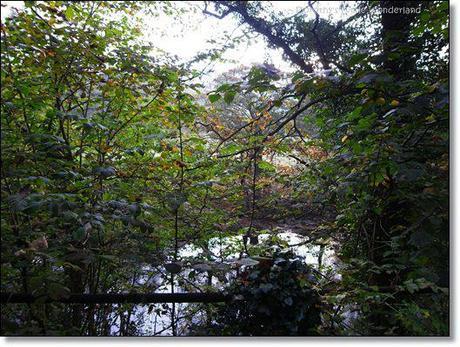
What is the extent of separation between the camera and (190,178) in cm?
169

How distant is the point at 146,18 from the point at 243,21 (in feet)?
2.13

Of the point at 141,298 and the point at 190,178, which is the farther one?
the point at 190,178

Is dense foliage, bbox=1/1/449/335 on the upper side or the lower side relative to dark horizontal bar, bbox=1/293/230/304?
upper

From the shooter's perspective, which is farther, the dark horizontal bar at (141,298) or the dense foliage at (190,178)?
the dark horizontal bar at (141,298)

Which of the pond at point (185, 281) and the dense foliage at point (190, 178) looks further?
the pond at point (185, 281)

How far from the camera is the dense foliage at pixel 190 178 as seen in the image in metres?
1.21

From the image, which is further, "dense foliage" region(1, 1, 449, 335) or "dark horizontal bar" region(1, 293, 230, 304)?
"dark horizontal bar" region(1, 293, 230, 304)

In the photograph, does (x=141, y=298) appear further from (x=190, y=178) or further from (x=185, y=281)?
(x=190, y=178)

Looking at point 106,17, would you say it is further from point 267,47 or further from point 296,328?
point 296,328

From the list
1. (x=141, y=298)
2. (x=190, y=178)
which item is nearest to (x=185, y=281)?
(x=141, y=298)

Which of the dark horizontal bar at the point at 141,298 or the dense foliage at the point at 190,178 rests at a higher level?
the dense foliage at the point at 190,178

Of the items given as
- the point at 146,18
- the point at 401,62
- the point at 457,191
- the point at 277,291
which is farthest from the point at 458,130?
the point at 146,18

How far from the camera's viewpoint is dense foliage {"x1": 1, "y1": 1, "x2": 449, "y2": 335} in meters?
1.21

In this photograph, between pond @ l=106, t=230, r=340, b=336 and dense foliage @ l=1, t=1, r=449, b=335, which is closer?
dense foliage @ l=1, t=1, r=449, b=335
